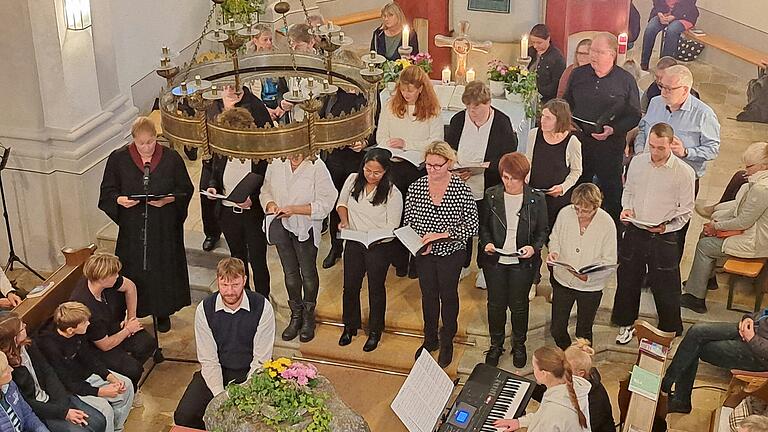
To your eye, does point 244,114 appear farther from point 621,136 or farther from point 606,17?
point 606,17

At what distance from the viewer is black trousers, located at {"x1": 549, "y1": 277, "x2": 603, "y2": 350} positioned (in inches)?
312

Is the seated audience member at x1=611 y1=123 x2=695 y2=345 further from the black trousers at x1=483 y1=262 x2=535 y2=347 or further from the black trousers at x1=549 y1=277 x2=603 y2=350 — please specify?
the black trousers at x1=483 y1=262 x2=535 y2=347

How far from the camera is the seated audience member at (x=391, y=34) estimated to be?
1037cm

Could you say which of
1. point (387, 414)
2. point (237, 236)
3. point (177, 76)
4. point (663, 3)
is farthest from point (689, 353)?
point (663, 3)

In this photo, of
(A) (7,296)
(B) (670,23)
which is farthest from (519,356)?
(B) (670,23)

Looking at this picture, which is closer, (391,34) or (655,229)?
(655,229)

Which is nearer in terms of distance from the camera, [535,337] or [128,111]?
[535,337]

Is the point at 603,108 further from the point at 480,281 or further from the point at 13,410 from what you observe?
the point at 13,410

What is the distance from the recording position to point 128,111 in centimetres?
985

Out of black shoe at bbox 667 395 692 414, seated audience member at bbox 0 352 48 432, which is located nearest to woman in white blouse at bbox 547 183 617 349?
black shoe at bbox 667 395 692 414

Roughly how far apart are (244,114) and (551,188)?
268cm

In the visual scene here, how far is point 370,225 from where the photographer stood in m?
7.94

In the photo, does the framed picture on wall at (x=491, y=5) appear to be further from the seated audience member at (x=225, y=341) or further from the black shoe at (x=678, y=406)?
the seated audience member at (x=225, y=341)

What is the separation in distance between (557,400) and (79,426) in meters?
2.91
